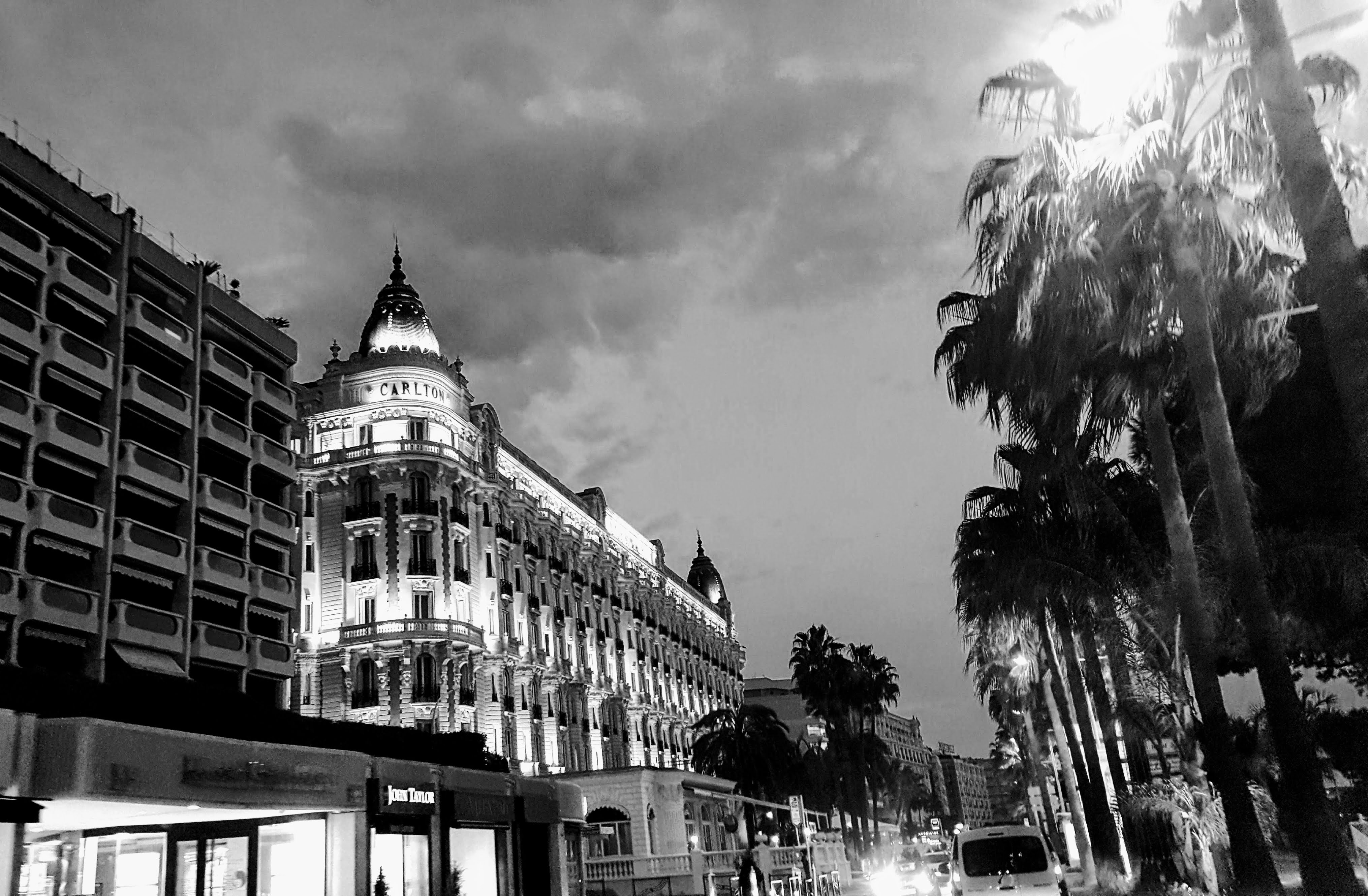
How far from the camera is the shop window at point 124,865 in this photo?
59.3 feet

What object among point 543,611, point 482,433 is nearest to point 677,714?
point 543,611

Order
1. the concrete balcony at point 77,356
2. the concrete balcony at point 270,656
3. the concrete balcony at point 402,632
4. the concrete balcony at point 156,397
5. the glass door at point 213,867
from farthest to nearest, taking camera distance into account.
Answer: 1. the concrete balcony at point 402,632
2. the concrete balcony at point 270,656
3. the concrete balcony at point 156,397
4. the concrete balcony at point 77,356
5. the glass door at point 213,867

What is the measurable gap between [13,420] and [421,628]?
22582 millimetres

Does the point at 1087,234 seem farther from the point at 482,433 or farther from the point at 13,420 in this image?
the point at 482,433

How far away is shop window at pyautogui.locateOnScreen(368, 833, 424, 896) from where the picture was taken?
21016mm

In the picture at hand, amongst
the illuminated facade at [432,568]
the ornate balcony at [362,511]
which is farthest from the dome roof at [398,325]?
the ornate balcony at [362,511]

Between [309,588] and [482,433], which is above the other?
[482,433]

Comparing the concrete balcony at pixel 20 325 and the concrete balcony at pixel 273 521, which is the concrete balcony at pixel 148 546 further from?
the concrete balcony at pixel 20 325

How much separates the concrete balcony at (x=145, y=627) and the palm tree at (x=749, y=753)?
36904mm

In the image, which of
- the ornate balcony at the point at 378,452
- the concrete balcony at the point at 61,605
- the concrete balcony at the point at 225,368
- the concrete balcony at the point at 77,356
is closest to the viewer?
the concrete balcony at the point at 61,605

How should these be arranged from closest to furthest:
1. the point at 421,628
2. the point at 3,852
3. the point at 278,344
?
the point at 3,852 < the point at 278,344 < the point at 421,628

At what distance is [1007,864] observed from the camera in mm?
21016

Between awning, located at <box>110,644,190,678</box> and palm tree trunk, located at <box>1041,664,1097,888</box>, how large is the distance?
2758cm

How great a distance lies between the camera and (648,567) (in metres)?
86.5
